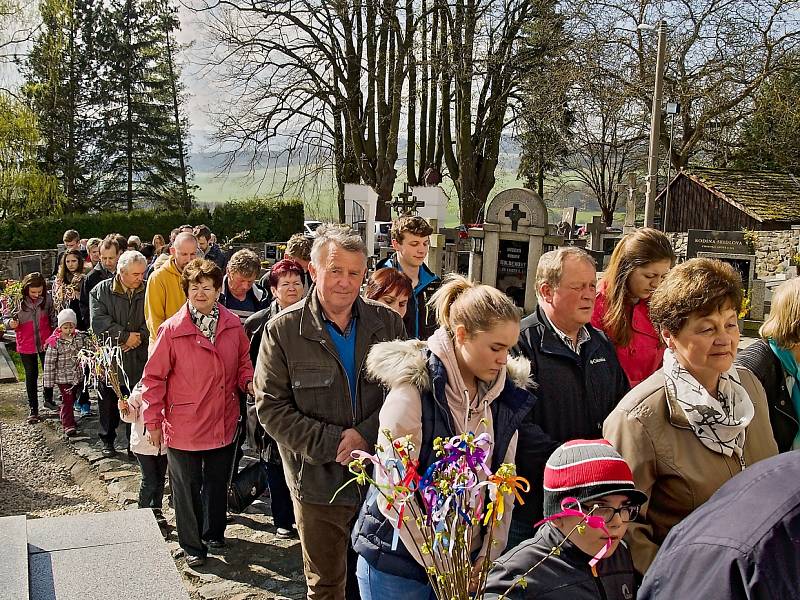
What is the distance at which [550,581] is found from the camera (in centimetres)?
230

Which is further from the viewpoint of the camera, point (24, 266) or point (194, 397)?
point (24, 266)

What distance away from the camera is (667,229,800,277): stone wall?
62.1 feet

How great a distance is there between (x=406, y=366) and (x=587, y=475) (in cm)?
80

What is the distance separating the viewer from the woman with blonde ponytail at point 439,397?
2848mm

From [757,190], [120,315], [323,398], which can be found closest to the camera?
[323,398]

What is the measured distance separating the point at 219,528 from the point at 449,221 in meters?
52.8

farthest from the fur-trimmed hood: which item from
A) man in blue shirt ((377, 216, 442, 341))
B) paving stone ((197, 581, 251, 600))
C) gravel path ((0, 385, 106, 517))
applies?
gravel path ((0, 385, 106, 517))

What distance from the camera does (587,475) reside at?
2350mm

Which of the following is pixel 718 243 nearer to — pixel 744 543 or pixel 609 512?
pixel 609 512

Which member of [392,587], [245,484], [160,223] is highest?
[160,223]

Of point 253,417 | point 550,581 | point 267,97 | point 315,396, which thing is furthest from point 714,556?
point 267,97

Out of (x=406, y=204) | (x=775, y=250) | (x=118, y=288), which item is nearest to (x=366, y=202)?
(x=406, y=204)

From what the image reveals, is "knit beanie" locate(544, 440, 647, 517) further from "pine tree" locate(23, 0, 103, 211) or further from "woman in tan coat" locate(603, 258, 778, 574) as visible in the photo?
"pine tree" locate(23, 0, 103, 211)

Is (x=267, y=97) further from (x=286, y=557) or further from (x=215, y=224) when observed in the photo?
(x=286, y=557)
